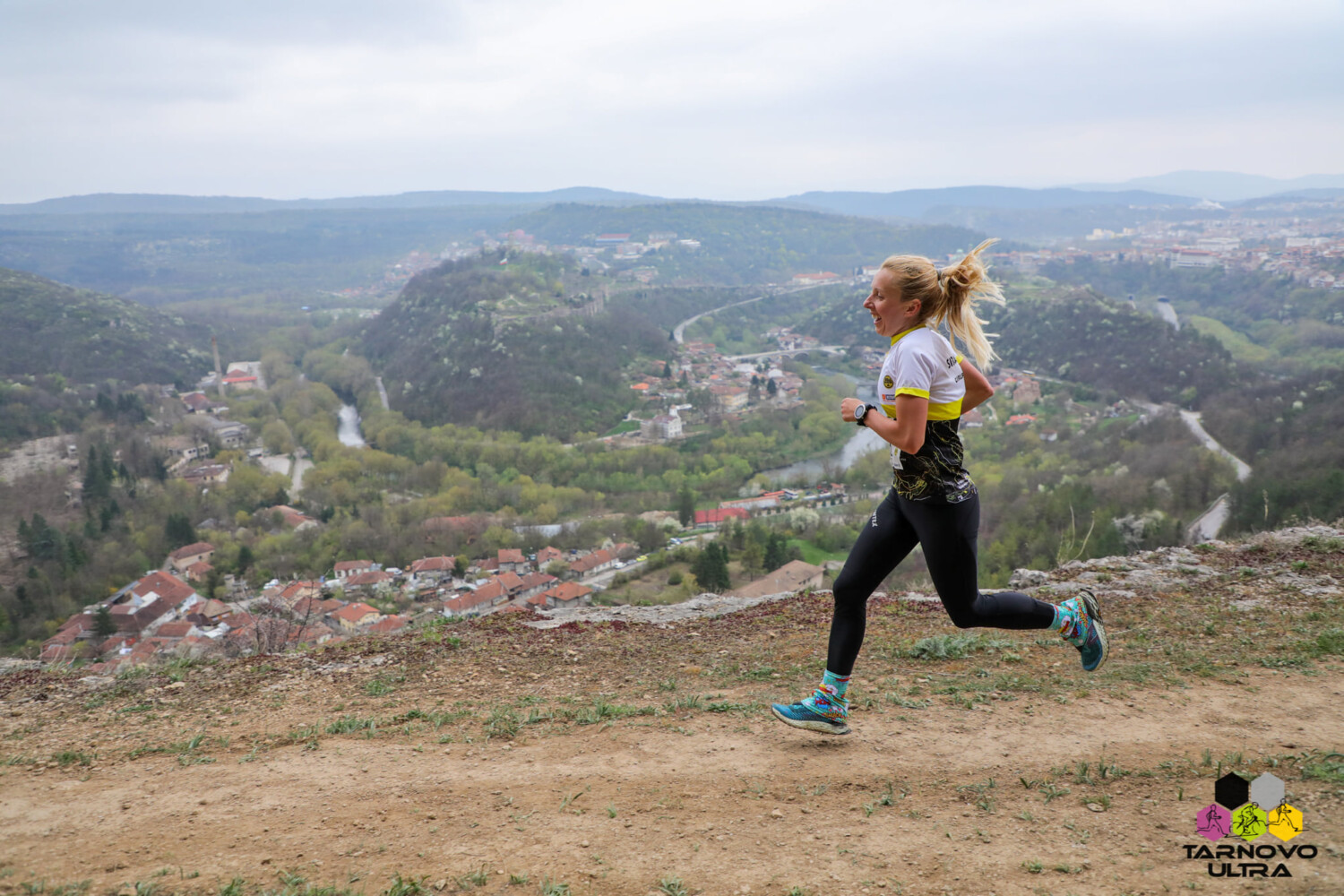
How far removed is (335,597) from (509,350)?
34.9m

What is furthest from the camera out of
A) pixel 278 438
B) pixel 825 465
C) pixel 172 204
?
pixel 172 204

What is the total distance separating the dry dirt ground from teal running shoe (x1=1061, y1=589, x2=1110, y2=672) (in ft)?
1.01

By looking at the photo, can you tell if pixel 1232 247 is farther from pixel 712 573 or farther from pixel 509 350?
pixel 712 573

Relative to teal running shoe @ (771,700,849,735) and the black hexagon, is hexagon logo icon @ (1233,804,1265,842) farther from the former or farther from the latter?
teal running shoe @ (771,700,849,735)

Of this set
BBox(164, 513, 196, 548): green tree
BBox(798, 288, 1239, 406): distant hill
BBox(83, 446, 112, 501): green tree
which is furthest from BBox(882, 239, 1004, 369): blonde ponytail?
BBox(798, 288, 1239, 406): distant hill

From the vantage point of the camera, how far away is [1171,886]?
7.02 feet

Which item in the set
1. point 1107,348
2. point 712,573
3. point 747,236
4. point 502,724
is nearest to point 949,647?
point 502,724

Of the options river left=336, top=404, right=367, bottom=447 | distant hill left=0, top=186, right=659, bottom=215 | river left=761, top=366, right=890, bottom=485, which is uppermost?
distant hill left=0, top=186, right=659, bottom=215

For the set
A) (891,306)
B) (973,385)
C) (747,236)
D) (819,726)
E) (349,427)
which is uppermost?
(747,236)

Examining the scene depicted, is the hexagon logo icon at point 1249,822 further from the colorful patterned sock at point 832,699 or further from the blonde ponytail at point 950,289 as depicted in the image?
the blonde ponytail at point 950,289

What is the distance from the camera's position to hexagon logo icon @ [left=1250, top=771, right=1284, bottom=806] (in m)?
2.51

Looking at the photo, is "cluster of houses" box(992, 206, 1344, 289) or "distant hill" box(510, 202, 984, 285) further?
"distant hill" box(510, 202, 984, 285)

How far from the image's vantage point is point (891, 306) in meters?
2.96

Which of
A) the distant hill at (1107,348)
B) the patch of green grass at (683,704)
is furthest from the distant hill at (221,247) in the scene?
the patch of green grass at (683,704)
